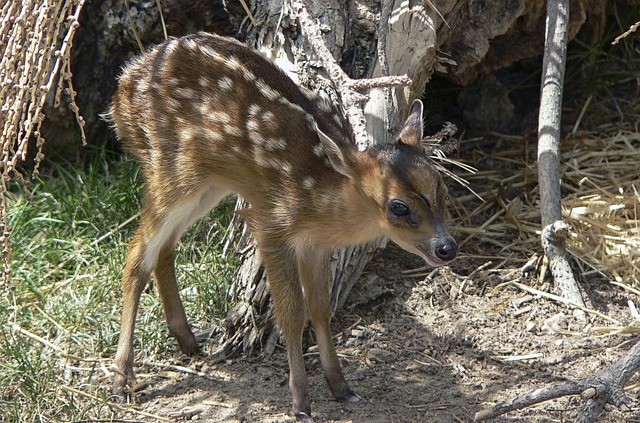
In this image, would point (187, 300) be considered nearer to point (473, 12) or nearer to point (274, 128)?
point (274, 128)

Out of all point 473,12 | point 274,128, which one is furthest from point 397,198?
point 473,12

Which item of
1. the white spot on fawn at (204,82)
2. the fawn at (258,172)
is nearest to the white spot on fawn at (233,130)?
the fawn at (258,172)

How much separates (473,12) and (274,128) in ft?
5.67

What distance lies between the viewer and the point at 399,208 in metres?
3.99

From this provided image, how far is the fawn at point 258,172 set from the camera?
168 inches

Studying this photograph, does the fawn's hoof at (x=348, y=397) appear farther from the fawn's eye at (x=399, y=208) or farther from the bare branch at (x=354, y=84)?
the bare branch at (x=354, y=84)

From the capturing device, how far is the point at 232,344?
16.1ft

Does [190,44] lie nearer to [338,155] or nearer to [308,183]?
[308,183]

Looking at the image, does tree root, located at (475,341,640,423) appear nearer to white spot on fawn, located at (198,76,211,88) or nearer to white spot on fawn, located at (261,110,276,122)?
white spot on fawn, located at (261,110,276,122)

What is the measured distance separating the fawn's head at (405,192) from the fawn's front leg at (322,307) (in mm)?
510

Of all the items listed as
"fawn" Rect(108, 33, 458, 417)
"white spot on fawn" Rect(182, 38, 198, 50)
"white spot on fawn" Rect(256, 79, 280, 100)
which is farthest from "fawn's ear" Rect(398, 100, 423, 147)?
"white spot on fawn" Rect(182, 38, 198, 50)

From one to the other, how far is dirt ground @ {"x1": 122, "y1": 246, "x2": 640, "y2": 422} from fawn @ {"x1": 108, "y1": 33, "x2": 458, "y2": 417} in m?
0.19

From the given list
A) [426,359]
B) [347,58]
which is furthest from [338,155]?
[426,359]

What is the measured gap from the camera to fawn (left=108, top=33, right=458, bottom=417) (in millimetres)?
4266
